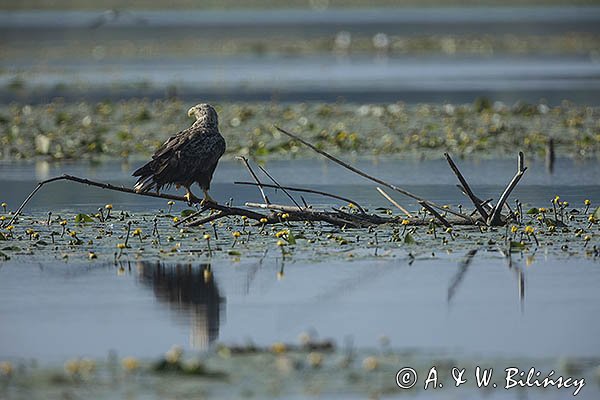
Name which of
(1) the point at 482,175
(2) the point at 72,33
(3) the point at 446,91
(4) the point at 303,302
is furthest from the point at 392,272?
(2) the point at 72,33

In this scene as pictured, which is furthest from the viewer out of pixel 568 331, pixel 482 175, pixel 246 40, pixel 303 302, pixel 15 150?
pixel 246 40

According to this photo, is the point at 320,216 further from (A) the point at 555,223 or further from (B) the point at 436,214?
(A) the point at 555,223

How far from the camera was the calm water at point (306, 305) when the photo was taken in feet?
23.1

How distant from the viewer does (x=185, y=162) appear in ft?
33.7

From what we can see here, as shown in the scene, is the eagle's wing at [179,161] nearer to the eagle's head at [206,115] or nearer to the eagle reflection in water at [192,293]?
the eagle's head at [206,115]

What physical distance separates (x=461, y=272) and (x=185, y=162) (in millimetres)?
2540

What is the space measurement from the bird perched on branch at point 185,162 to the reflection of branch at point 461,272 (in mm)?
2212

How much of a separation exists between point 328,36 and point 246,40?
3425 millimetres

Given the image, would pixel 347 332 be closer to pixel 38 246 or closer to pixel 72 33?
pixel 38 246

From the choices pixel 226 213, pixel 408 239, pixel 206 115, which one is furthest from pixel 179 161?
pixel 408 239

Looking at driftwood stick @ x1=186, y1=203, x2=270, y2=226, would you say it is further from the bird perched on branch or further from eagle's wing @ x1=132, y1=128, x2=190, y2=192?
eagle's wing @ x1=132, y1=128, x2=190, y2=192

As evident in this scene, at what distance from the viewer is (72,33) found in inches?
2270

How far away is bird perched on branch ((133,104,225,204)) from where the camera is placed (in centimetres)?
1023

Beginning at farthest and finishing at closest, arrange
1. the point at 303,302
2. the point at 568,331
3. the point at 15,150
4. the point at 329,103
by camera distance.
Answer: the point at 329,103
the point at 15,150
the point at 303,302
the point at 568,331
